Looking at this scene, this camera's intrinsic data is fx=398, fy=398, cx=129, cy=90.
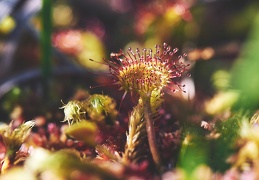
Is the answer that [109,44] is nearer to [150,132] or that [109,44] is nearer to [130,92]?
[130,92]

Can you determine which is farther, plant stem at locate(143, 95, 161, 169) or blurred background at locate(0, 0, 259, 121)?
blurred background at locate(0, 0, 259, 121)

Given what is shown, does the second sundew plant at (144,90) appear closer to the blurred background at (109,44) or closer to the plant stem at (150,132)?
the plant stem at (150,132)

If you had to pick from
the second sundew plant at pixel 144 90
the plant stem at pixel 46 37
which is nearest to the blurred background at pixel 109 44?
the plant stem at pixel 46 37

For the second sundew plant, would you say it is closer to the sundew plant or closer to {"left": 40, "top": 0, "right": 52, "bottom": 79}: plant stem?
the sundew plant

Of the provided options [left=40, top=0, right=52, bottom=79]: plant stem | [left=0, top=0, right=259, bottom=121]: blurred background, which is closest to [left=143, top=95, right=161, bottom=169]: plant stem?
[left=0, top=0, right=259, bottom=121]: blurred background

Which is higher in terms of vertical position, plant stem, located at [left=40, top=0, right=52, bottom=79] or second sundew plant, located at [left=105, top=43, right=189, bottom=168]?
plant stem, located at [left=40, top=0, right=52, bottom=79]

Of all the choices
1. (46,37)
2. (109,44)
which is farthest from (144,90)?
(109,44)

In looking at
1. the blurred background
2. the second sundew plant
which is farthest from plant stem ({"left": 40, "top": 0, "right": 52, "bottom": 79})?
the second sundew plant

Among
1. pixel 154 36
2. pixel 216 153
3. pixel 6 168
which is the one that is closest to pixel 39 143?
pixel 6 168

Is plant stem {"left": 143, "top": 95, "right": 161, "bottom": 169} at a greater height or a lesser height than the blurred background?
lesser
